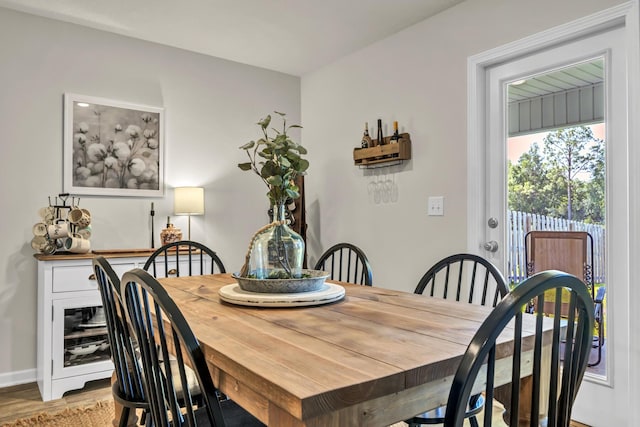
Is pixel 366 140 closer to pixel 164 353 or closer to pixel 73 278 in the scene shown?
pixel 73 278

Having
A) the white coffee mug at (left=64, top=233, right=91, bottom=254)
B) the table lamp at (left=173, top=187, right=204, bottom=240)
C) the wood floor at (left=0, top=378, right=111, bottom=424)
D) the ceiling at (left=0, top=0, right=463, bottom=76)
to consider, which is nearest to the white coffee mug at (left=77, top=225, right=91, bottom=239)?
the white coffee mug at (left=64, top=233, right=91, bottom=254)

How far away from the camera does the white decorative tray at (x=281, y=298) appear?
1.54 m

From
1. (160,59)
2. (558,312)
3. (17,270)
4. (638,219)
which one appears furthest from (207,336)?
(160,59)

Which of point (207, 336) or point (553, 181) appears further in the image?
point (553, 181)

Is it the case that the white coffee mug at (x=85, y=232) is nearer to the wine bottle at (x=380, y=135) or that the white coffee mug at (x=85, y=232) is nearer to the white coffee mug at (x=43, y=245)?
the white coffee mug at (x=43, y=245)

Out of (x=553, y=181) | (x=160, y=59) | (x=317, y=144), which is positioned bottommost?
(x=553, y=181)

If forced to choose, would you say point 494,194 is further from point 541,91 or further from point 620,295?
point 620,295

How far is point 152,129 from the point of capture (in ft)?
11.6

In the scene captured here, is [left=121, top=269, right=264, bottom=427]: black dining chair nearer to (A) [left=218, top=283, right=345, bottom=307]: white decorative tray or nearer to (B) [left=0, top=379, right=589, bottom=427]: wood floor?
(A) [left=218, top=283, right=345, bottom=307]: white decorative tray

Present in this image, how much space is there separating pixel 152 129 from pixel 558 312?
3.25 m

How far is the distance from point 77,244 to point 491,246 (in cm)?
253

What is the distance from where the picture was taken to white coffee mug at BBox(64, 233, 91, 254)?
9.45 ft

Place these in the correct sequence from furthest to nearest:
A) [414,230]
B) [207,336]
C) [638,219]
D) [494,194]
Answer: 1. [414,230]
2. [494,194]
3. [638,219]
4. [207,336]

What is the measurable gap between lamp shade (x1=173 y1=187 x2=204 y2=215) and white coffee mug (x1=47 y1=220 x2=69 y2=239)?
0.78m
